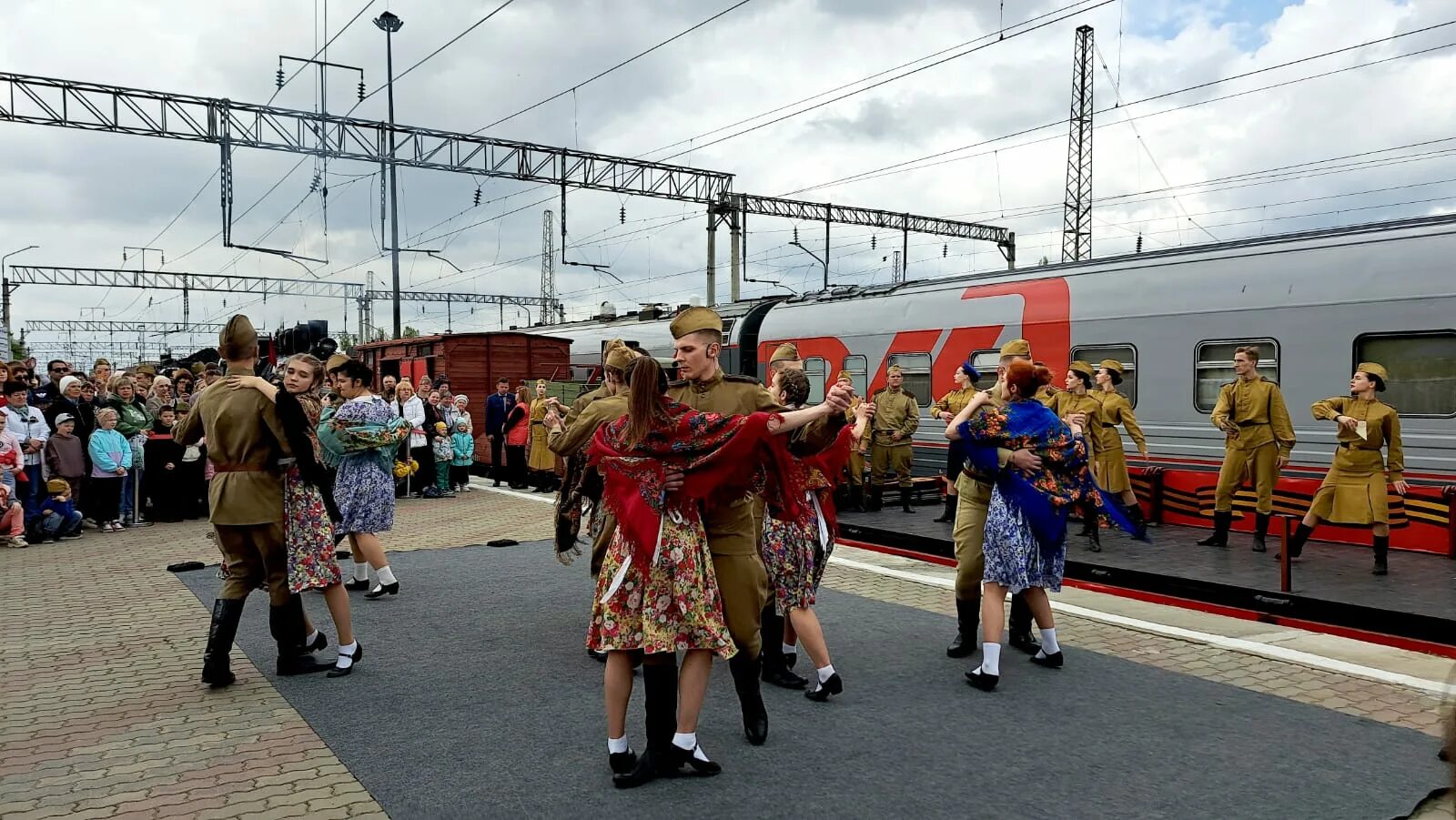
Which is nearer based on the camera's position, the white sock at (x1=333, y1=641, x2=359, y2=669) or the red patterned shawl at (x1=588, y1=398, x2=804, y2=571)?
the red patterned shawl at (x1=588, y1=398, x2=804, y2=571)

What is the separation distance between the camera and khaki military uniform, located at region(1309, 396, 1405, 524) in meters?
8.16

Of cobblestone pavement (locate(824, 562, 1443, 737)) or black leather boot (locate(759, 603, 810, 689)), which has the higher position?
black leather boot (locate(759, 603, 810, 689))

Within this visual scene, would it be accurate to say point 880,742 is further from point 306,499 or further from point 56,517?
point 56,517

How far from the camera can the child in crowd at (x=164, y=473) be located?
42.8 ft

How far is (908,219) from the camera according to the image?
118 ft

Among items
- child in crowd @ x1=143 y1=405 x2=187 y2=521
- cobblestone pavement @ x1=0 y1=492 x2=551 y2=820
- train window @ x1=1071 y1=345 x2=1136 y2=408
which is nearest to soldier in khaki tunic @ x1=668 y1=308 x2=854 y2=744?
cobblestone pavement @ x1=0 y1=492 x2=551 y2=820

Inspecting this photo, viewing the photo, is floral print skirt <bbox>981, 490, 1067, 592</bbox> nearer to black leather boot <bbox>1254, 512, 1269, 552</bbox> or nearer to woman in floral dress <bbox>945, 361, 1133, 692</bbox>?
woman in floral dress <bbox>945, 361, 1133, 692</bbox>

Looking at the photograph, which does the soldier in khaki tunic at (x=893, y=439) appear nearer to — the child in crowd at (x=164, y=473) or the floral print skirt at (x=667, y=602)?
the floral print skirt at (x=667, y=602)

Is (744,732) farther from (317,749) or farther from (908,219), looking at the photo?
(908,219)

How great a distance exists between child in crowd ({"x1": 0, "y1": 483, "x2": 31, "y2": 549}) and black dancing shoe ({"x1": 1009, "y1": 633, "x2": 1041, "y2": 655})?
10.8 m

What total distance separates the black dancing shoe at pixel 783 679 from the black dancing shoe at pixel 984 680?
0.92 m

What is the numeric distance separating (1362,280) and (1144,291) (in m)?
2.23

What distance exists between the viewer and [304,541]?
219 inches

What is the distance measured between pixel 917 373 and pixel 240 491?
1014 cm
